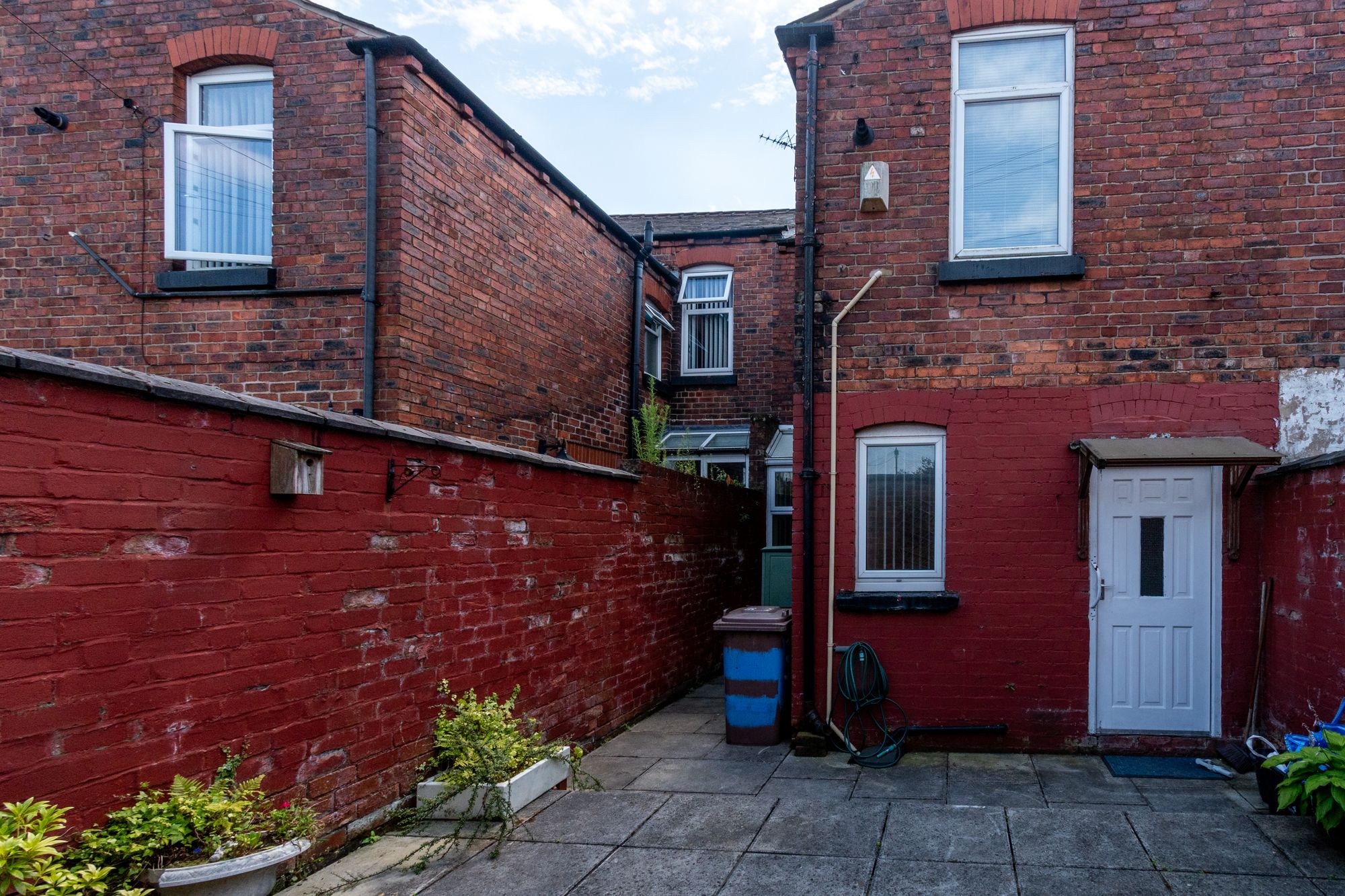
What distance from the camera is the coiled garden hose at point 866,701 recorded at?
24.6 ft

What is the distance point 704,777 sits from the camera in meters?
6.70

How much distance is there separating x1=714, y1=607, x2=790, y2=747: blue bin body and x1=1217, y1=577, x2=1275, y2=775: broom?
3.12m

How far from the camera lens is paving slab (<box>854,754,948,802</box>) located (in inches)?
245

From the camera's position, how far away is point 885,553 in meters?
7.79

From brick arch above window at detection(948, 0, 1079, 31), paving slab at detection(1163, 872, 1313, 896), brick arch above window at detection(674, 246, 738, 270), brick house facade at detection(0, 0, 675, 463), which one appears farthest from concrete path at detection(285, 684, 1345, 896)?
brick arch above window at detection(674, 246, 738, 270)

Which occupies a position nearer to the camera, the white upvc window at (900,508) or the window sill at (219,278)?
the window sill at (219,278)

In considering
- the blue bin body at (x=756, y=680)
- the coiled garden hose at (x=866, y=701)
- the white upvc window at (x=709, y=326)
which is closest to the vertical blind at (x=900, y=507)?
the coiled garden hose at (x=866, y=701)

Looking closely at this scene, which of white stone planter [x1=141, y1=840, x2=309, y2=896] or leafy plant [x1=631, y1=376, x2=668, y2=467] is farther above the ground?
leafy plant [x1=631, y1=376, x2=668, y2=467]

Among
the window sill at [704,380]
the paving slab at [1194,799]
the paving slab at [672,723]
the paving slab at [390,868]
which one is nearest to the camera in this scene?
the paving slab at [390,868]

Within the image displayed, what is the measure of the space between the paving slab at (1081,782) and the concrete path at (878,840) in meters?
0.02

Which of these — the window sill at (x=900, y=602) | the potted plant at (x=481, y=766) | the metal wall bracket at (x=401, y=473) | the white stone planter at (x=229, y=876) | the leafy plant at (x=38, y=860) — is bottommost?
the potted plant at (x=481, y=766)

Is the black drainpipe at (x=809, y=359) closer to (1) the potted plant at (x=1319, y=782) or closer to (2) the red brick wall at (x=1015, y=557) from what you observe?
(2) the red brick wall at (x=1015, y=557)

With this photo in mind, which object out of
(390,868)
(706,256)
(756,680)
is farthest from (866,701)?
(706,256)

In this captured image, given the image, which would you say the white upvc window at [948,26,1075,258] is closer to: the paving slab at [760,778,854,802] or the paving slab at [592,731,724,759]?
the paving slab at [760,778,854,802]
